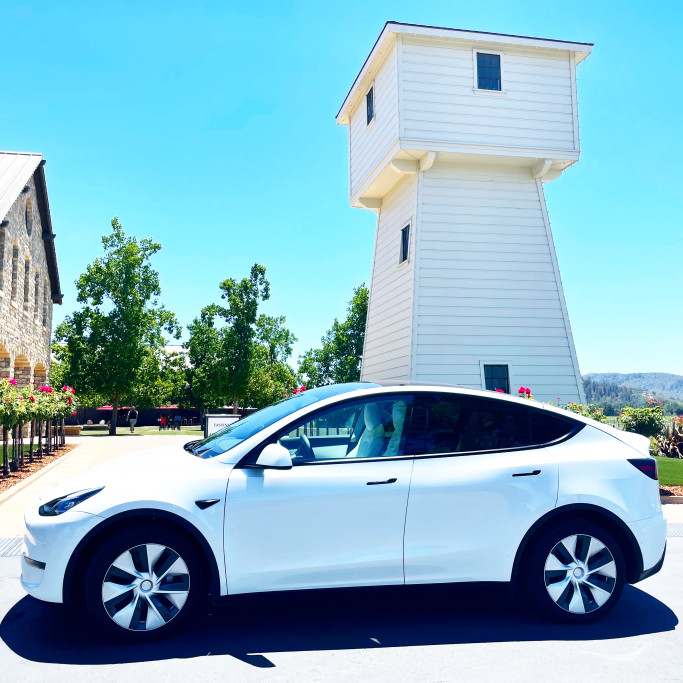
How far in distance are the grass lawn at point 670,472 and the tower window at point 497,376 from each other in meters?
4.03

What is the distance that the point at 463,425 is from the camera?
16.7ft

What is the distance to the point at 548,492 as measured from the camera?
193 inches

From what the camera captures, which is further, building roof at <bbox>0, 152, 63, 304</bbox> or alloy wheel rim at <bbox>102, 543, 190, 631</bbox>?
building roof at <bbox>0, 152, 63, 304</bbox>

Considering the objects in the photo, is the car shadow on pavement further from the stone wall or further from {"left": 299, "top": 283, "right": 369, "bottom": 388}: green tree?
{"left": 299, "top": 283, "right": 369, "bottom": 388}: green tree

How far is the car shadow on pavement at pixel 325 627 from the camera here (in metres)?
4.32

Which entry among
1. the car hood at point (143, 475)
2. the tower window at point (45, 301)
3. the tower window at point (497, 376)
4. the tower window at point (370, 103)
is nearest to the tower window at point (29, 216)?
the tower window at point (45, 301)

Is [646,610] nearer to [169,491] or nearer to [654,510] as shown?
[654,510]

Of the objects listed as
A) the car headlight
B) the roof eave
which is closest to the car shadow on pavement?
the car headlight

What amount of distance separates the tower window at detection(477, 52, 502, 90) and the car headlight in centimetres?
1602

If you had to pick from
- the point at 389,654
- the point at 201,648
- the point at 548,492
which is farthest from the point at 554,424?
the point at 201,648

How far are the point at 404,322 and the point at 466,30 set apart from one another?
7574 mm

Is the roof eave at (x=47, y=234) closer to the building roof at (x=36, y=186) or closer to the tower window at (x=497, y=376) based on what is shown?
the building roof at (x=36, y=186)

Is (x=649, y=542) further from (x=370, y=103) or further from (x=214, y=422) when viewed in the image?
(x=370, y=103)

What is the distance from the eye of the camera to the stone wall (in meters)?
21.7
